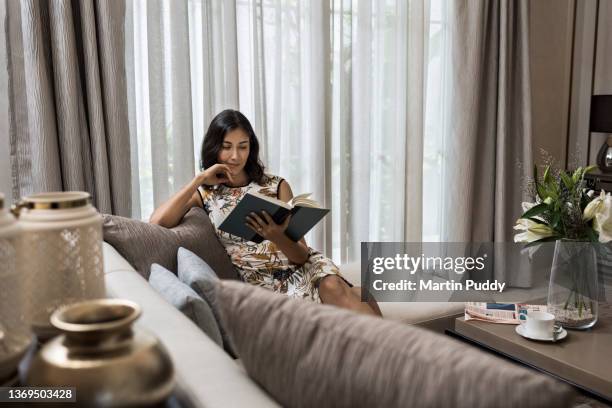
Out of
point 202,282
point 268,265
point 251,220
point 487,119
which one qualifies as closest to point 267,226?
point 251,220

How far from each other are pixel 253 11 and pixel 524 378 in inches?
107

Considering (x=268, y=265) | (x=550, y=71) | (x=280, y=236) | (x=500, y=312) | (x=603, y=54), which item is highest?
(x=603, y=54)

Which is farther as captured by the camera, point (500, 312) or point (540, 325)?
point (500, 312)

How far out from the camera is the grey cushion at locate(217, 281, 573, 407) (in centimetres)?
59

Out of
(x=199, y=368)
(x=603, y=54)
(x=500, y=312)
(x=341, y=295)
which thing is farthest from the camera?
(x=603, y=54)

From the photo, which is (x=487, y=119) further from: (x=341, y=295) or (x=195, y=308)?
(x=195, y=308)

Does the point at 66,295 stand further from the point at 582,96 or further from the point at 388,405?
the point at 582,96

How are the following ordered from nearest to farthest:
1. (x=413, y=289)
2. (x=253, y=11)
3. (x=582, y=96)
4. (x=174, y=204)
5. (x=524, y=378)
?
(x=524, y=378) < (x=174, y=204) < (x=253, y=11) < (x=413, y=289) < (x=582, y=96)

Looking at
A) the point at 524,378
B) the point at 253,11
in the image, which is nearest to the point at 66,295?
the point at 524,378

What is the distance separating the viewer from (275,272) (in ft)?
8.17

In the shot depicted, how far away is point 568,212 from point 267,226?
111 centimetres

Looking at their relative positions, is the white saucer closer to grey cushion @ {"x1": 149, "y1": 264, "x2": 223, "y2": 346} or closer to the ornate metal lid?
grey cushion @ {"x1": 149, "y1": 264, "x2": 223, "y2": 346}

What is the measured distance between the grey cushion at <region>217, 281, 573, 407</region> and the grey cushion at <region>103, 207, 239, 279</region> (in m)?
1.19

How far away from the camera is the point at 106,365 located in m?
0.55
